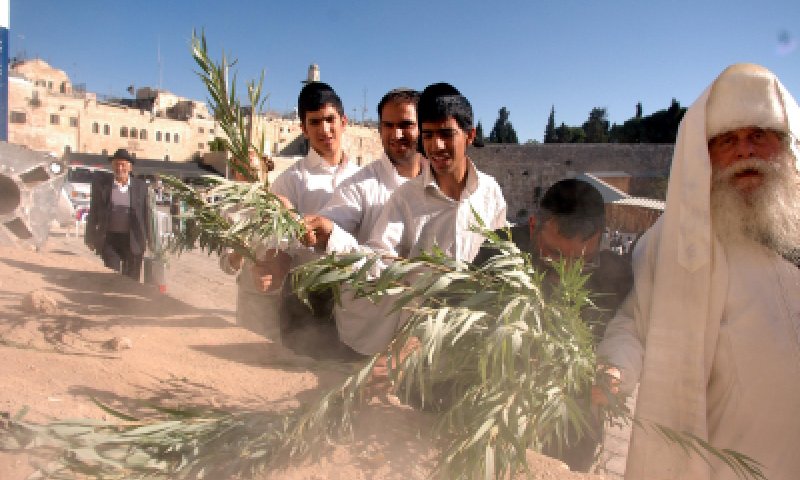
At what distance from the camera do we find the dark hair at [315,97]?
2740mm

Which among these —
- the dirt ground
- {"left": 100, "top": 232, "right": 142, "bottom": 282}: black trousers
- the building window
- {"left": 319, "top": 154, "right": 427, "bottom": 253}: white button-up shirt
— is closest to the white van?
{"left": 100, "top": 232, "right": 142, "bottom": 282}: black trousers

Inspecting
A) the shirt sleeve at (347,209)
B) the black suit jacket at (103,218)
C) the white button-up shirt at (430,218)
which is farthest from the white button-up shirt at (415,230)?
the black suit jacket at (103,218)

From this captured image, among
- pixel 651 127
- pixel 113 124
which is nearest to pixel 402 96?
pixel 113 124

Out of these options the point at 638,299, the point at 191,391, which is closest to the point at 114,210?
the point at 191,391

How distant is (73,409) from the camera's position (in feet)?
5.04

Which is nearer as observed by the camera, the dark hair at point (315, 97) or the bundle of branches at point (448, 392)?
the bundle of branches at point (448, 392)

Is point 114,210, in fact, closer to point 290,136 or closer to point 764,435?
point 764,435

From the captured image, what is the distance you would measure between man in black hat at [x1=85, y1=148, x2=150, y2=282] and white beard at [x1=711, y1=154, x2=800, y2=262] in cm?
534

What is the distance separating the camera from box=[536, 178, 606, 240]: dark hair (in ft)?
6.64

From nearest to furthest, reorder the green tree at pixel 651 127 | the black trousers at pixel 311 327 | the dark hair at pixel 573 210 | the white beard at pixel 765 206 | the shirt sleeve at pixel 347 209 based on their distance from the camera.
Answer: the white beard at pixel 765 206
the dark hair at pixel 573 210
the shirt sleeve at pixel 347 209
the black trousers at pixel 311 327
the green tree at pixel 651 127

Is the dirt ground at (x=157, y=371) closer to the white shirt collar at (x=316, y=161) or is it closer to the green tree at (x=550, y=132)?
the white shirt collar at (x=316, y=161)

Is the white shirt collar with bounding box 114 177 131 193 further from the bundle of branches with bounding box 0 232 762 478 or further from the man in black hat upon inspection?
the bundle of branches with bounding box 0 232 762 478

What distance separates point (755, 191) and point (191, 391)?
2.01 metres

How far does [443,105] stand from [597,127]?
59.3m
